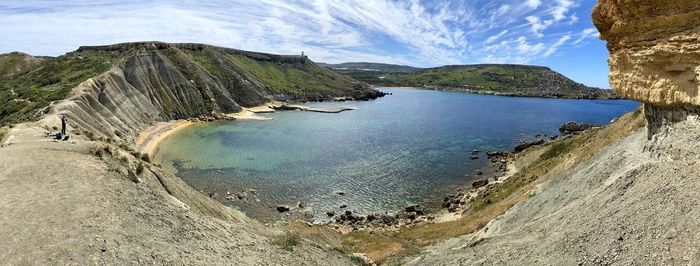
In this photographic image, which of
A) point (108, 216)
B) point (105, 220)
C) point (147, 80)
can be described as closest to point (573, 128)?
point (108, 216)

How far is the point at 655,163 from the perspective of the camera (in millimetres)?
17109

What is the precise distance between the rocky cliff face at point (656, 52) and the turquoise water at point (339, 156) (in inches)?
1207

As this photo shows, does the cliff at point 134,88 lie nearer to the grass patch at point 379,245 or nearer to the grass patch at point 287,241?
the grass patch at point 287,241

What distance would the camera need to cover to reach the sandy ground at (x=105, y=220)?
1604 cm

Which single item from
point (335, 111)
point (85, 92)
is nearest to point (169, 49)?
point (335, 111)

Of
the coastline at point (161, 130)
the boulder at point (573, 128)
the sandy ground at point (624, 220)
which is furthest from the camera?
the boulder at point (573, 128)

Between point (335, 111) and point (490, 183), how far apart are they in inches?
3489

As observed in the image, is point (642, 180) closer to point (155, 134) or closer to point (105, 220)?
point (105, 220)

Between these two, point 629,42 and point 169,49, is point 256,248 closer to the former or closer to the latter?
point 629,42

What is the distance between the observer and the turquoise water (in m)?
50.4

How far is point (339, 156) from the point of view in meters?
68.6

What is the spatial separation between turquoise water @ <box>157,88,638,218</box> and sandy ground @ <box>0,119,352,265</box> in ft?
64.4

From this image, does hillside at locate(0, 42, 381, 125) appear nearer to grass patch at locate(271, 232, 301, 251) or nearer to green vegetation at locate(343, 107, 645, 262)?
grass patch at locate(271, 232, 301, 251)

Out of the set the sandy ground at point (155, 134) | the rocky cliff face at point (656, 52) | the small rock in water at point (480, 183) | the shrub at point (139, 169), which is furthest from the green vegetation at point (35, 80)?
the rocky cliff face at point (656, 52)
